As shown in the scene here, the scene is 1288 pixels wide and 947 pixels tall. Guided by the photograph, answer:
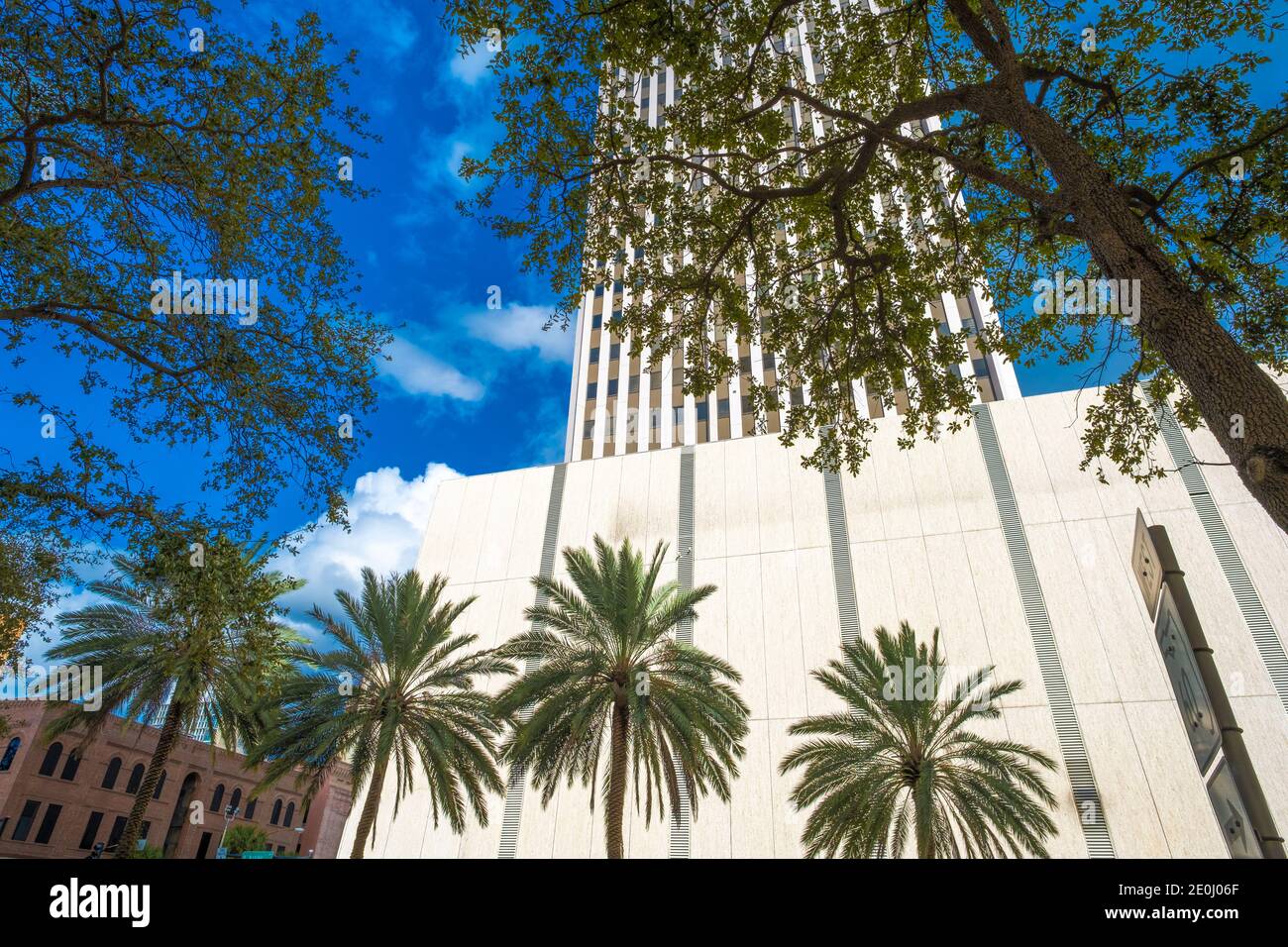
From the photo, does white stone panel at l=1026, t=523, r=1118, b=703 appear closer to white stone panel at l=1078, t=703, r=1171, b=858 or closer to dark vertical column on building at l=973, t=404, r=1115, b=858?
dark vertical column on building at l=973, t=404, r=1115, b=858

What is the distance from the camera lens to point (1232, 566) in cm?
2525

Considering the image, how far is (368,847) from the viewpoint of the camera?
1167 inches

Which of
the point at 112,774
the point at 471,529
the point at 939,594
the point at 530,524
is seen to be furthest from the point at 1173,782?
the point at 112,774

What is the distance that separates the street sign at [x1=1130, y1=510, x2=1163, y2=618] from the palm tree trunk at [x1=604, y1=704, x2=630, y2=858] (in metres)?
16.4

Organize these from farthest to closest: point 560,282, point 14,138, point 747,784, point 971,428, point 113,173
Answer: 1. point 971,428
2. point 747,784
3. point 560,282
4. point 113,173
5. point 14,138

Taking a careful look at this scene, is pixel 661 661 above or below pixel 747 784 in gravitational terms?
above

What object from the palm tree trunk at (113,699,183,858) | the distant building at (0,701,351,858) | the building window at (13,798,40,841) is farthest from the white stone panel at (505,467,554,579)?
the building window at (13,798,40,841)

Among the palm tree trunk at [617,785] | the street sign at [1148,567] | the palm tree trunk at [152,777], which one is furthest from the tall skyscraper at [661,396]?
the street sign at [1148,567]

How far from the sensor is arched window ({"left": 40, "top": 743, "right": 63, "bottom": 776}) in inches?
1897

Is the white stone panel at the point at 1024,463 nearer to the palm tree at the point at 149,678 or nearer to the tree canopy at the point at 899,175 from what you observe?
the tree canopy at the point at 899,175

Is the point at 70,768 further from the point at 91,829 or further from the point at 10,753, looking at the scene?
the point at 91,829
